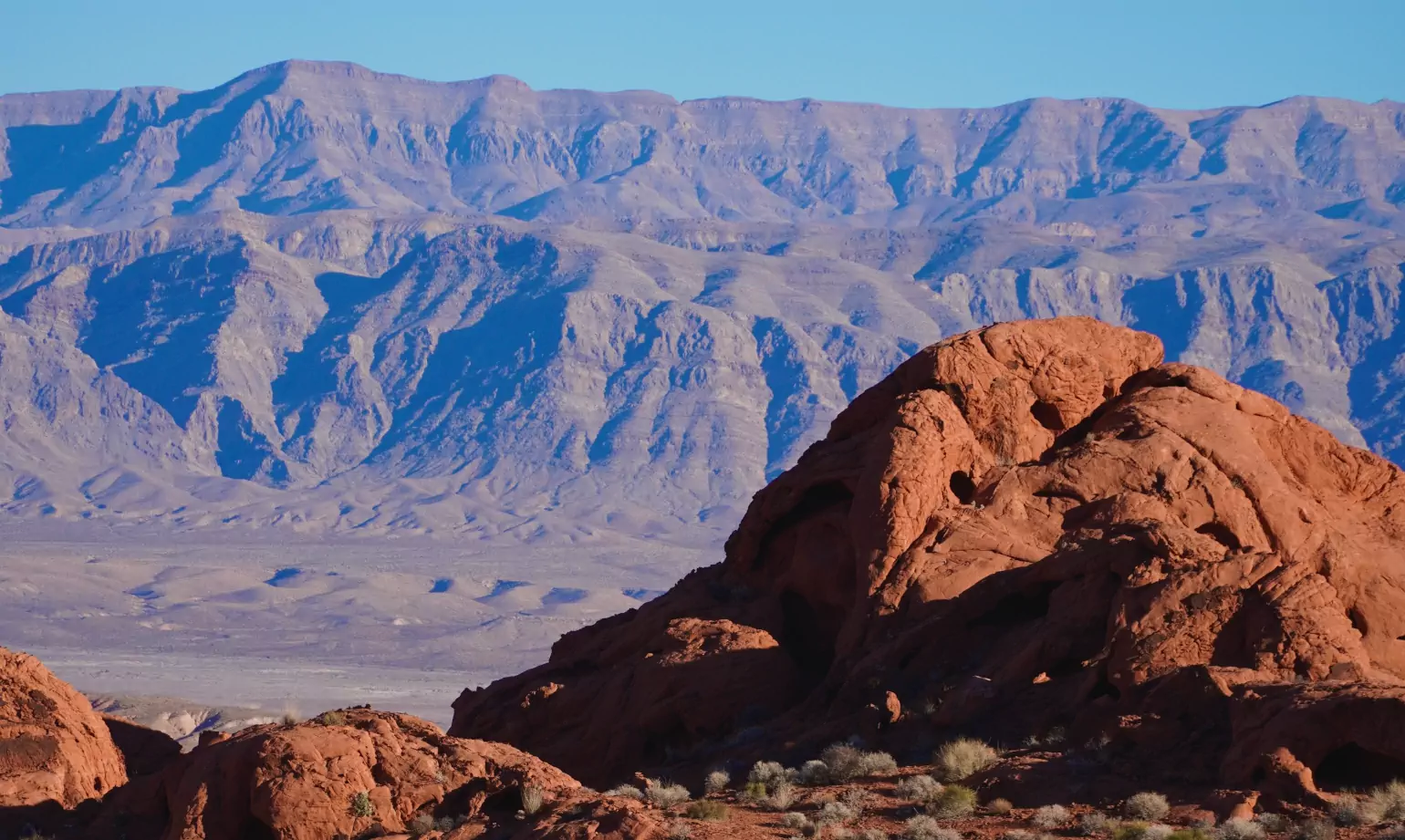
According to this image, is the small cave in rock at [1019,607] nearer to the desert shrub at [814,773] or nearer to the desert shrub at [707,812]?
the desert shrub at [814,773]

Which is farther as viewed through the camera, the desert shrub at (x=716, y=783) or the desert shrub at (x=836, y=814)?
the desert shrub at (x=716, y=783)

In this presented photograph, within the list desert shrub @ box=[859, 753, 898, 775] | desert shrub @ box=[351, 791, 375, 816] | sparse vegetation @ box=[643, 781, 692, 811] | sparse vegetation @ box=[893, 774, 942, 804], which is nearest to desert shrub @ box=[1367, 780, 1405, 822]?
sparse vegetation @ box=[893, 774, 942, 804]

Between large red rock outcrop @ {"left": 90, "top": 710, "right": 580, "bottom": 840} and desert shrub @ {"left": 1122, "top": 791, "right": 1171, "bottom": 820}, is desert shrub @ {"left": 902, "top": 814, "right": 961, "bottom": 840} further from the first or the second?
large red rock outcrop @ {"left": 90, "top": 710, "right": 580, "bottom": 840}

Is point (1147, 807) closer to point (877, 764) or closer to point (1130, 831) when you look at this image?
point (1130, 831)

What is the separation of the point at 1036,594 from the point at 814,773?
536cm

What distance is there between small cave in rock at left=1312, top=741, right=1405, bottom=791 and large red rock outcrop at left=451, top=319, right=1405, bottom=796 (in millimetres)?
36

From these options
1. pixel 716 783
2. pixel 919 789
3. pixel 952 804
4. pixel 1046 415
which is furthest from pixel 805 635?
pixel 952 804

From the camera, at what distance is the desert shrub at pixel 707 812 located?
20.3 metres

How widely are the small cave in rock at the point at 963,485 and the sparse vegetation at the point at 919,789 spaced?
927 cm

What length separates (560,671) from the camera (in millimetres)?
31719

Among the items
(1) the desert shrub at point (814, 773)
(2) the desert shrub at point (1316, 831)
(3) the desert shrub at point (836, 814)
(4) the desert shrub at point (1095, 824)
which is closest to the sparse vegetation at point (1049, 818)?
(4) the desert shrub at point (1095, 824)

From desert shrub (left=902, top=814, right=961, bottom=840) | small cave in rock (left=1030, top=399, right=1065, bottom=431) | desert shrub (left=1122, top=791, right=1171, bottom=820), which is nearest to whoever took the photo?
desert shrub (left=902, top=814, right=961, bottom=840)

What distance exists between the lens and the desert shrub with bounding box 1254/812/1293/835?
19.0 meters

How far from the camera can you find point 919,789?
21.2 metres
